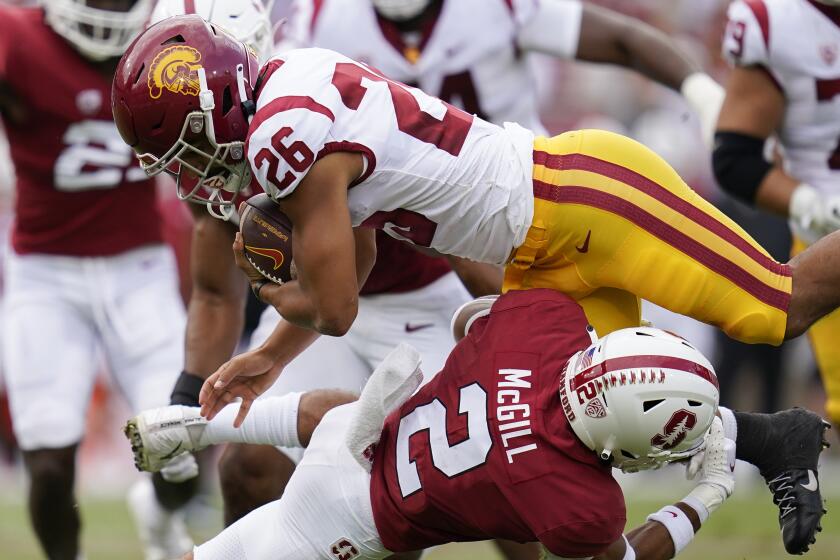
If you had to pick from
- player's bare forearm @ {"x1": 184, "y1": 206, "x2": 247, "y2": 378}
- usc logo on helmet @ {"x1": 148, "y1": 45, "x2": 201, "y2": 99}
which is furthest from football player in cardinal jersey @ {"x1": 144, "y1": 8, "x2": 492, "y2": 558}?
usc logo on helmet @ {"x1": 148, "y1": 45, "x2": 201, "y2": 99}

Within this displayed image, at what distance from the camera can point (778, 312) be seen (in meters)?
3.27

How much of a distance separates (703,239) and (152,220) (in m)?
2.67

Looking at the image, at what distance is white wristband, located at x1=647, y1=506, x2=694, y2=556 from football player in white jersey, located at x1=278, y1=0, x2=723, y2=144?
1.68 meters

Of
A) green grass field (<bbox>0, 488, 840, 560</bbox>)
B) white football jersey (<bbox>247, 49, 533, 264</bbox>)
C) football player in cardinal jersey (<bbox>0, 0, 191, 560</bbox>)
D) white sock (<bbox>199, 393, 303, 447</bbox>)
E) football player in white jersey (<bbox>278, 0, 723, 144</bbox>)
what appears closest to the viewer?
white football jersey (<bbox>247, 49, 533, 264</bbox>)

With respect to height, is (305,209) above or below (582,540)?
above

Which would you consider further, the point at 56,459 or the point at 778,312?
the point at 56,459

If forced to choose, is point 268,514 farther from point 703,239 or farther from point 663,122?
point 663,122

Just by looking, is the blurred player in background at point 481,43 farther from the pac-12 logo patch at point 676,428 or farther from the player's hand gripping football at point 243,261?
the pac-12 logo patch at point 676,428

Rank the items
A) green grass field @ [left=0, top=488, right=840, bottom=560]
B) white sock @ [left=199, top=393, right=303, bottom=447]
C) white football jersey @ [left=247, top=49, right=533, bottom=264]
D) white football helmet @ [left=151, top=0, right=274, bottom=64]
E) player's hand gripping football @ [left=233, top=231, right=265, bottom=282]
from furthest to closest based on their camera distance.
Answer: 1. green grass field @ [left=0, top=488, right=840, bottom=560]
2. white football helmet @ [left=151, top=0, right=274, bottom=64]
3. white sock @ [left=199, top=393, right=303, bottom=447]
4. player's hand gripping football @ [left=233, top=231, right=265, bottom=282]
5. white football jersey @ [left=247, top=49, right=533, bottom=264]

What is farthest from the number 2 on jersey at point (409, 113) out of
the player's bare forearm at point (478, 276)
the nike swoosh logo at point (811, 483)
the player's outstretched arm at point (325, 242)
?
the nike swoosh logo at point (811, 483)

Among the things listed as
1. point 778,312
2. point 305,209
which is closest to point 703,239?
point 778,312

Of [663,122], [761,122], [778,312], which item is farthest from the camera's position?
[663,122]

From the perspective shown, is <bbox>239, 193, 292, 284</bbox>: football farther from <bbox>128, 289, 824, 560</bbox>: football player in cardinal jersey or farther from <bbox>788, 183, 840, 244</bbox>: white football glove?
<bbox>788, 183, 840, 244</bbox>: white football glove

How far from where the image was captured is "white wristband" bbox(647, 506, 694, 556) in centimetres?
347
